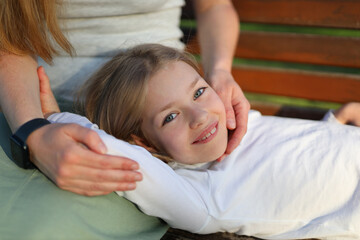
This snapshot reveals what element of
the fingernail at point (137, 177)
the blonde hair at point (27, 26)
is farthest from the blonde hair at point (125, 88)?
the fingernail at point (137, 177)

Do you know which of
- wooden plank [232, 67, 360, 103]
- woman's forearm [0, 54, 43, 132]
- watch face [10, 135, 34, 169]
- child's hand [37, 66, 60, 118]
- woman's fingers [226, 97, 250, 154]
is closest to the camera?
watch face [10, 135, 34, 169]

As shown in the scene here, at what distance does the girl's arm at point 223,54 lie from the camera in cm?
170

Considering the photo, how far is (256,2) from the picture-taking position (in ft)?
8.26

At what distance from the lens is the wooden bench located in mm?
2361

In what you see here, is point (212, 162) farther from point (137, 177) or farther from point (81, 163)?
point (81, 163)

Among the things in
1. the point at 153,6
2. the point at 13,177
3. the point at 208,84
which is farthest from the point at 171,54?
the point at 13,177

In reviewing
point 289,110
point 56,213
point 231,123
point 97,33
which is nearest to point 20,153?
point 56,213

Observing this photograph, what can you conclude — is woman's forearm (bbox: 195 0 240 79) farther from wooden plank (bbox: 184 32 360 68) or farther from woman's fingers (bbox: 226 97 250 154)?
woman's fingers (bbox: 226 97 250 154)

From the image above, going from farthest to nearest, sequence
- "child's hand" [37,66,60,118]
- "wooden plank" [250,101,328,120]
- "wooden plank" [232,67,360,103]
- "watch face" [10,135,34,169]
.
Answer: "wooden plank" [250,101,328,120] < "wooden plank" [232,67,360,103] < "child's hand" [37,66,60,118] < "watch face" [10,135,34,169]

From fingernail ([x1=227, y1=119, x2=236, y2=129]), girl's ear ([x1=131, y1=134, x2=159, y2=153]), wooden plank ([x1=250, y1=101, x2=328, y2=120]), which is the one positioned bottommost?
wooden plank ([x1=250, y1=101, x2=328, y2=120])

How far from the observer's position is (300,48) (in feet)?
8.16

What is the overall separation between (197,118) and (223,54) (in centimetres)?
67

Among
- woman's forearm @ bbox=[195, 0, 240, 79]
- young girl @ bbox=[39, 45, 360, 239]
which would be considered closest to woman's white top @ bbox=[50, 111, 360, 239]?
young girl @ bbox=[39, 45, 360, 239]

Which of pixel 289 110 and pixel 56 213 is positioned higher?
pixel 56 213
